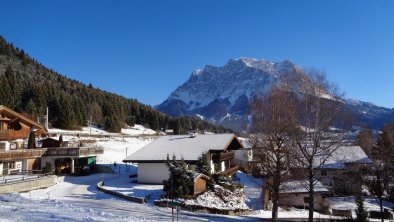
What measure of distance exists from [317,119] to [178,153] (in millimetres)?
21628

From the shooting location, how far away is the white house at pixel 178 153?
42.1 metres

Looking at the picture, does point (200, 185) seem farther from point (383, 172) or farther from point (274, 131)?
point (383, 172)

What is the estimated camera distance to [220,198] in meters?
36.4

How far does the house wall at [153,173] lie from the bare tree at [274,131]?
16.4 m

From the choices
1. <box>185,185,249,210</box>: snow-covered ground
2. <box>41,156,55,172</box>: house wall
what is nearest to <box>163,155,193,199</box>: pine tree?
<box>185,185,249,210</box>: snow-covered ground

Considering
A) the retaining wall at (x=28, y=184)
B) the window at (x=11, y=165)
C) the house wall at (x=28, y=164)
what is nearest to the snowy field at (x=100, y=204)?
the retaining wall at (x=28, y=184)

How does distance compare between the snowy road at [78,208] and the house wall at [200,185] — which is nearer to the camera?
the snowy road at [78,208]

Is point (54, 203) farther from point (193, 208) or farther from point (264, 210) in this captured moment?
point (264, 210)

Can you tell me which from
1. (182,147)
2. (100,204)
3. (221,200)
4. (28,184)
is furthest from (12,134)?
(221,200)

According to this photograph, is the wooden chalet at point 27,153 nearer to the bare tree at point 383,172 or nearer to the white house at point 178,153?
the white house at point 178,153

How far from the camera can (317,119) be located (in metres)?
24.7

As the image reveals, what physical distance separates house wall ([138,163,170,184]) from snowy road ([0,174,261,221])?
515 centimetres

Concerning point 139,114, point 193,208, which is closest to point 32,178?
point 193,208

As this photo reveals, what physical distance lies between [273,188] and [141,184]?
18319mm
